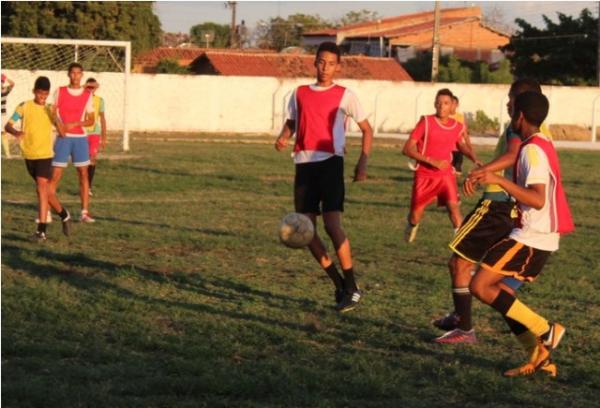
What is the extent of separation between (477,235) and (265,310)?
6.09ft

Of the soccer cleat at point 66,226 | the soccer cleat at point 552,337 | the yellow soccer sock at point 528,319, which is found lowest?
the soccer cleat at point 66,226

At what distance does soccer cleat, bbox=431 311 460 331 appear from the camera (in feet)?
26.5

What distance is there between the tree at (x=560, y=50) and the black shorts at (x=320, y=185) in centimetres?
5355

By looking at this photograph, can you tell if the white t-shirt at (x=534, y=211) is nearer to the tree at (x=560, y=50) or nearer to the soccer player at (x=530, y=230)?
the soccer player at (x=530, y=230)

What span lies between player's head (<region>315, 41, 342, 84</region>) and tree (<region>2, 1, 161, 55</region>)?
4772 cm

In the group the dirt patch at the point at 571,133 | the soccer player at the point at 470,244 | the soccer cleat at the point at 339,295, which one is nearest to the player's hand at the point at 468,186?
the soccer player at the point at 470,244

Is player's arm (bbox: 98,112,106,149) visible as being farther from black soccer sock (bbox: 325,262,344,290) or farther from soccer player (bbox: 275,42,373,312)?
black soccer sock (bbox: 325,262,344,290)

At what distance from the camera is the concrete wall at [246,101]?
142ft

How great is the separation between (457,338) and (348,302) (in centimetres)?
138

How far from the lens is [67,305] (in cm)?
887

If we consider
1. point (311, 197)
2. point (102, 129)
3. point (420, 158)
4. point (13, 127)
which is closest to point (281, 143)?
point (311, 197)

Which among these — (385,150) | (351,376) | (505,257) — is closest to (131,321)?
(351,376)

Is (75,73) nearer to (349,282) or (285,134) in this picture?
(285,134)

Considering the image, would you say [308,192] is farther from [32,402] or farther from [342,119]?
[32,402]
